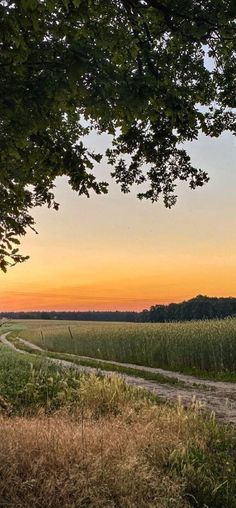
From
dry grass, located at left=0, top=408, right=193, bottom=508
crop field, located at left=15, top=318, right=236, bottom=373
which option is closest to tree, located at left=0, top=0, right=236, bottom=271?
dry grass, located at left=0, top=408, right=193, bottom=508

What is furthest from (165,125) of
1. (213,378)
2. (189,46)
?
(213,378)

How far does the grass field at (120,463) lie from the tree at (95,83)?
2516mm

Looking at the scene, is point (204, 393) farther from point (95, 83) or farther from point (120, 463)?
point (95, 83)

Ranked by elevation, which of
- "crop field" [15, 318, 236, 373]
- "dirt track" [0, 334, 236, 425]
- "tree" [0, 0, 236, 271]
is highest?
→ "tree" [0, 0, 236, 271]

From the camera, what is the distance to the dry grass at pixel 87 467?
15.6 ft

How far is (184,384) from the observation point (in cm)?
1559

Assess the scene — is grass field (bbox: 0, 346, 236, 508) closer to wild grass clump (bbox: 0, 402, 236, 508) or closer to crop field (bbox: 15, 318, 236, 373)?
wild grass clump (bbox: 0, 402, 236, 508)

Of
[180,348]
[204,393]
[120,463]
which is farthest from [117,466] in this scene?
[180,348]

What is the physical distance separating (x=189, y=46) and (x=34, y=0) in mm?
5013

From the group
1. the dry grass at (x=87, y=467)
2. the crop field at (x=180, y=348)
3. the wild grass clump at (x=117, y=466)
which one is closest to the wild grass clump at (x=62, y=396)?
the wild grass clump at (x=117, y=466)

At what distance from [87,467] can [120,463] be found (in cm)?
35

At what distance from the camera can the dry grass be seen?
15.6 ft

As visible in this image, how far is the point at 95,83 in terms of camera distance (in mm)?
4547

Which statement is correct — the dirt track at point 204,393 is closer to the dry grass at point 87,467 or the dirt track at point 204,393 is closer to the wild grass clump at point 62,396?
the wild grass clump at point 62,396
